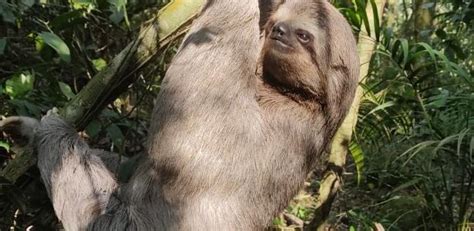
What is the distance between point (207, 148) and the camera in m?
4.90

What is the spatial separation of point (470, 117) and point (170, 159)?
373 centimetres

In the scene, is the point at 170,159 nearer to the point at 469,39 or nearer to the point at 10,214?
the point at 10,214

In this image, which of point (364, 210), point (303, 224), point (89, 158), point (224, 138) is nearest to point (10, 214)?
point (89, 158)

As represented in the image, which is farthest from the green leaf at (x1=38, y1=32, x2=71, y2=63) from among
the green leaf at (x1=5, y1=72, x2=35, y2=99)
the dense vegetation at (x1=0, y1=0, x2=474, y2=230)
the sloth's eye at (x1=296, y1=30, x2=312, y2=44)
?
the sloth's eye at (x1=296, y1=30, x2=312, y2=44)

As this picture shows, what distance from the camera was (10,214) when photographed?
204 inches

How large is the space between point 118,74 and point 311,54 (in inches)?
60.3

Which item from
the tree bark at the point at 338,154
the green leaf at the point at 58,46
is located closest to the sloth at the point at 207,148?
the green leaf at the point at 58,46

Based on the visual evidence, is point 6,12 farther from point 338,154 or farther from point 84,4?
point 338,154

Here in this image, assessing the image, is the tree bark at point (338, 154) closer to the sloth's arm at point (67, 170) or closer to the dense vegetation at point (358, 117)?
the dense vegetation at point (358, 117)

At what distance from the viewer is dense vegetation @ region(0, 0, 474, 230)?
5480mm

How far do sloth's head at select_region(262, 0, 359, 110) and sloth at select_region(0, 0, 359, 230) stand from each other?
0.02 m

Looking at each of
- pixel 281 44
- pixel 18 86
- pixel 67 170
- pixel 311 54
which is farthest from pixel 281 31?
pixel 18 86

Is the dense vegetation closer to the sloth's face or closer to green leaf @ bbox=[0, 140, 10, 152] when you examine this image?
green leaf @ bbox=[0, 140, 10, 152]

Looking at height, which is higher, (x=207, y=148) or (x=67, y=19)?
(x=67, y=19)
